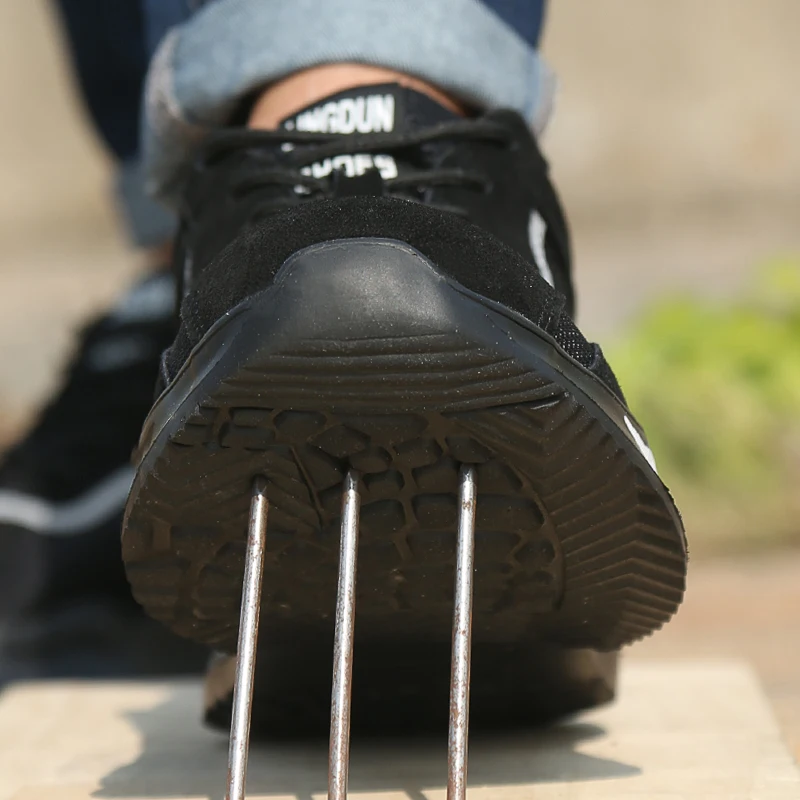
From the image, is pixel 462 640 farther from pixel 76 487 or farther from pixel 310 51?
pixel 76 487

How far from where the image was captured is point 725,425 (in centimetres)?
216

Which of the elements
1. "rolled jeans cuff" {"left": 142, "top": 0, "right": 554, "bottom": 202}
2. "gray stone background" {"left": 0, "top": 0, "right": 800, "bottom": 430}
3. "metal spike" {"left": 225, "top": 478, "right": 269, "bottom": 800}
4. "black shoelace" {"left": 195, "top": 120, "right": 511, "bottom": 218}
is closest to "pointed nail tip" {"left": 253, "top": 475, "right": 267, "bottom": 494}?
"metal spike" {"left": 225, "top": 478, "right": 269, "bottom": 800}

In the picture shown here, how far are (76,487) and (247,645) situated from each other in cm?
73

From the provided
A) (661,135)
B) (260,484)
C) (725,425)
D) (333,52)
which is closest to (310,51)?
(333,52)

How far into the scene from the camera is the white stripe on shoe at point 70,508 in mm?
1275

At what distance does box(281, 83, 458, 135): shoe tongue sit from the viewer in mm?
813

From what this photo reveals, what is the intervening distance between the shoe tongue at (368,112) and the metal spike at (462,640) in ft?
0.99

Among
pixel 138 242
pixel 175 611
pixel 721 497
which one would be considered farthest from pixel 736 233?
pixel 175 611

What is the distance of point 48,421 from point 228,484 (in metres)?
0.84

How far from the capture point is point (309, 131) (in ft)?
2.64

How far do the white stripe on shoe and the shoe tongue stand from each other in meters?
0.57

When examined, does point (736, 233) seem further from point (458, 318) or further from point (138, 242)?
point (458, 318)

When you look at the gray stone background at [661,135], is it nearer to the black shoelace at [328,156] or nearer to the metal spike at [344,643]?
the black shoelace at [328,156]

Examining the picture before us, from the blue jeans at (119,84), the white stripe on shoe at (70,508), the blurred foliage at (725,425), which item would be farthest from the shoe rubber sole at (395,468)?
the blurred foliage at (725,425)
